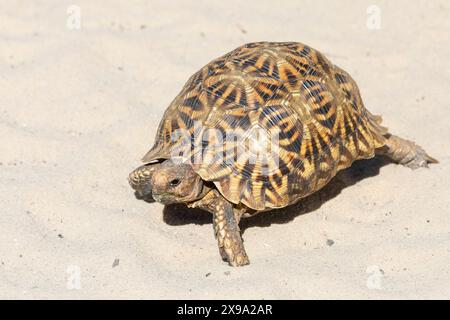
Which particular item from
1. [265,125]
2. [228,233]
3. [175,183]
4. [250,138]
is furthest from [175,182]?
[265,125]

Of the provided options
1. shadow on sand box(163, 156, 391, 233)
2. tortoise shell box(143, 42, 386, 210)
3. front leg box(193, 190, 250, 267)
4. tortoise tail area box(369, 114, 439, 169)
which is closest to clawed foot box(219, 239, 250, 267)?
front leg box(193, 190, 250, 267)

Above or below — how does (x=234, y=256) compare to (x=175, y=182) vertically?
below

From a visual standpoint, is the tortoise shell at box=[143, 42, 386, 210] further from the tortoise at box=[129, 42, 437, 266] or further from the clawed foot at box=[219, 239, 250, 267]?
the clawed foot at box=[219, 239, 250, 267]

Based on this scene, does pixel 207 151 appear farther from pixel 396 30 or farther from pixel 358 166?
pixel 396 30

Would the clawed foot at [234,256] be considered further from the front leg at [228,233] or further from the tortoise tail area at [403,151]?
the tortoise tail area at [403,151]

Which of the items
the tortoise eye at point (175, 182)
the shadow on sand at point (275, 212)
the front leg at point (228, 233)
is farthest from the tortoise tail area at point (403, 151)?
the tortoise eye at point (175, 182)

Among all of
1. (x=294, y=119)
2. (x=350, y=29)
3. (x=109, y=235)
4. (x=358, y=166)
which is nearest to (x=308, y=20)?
(x=350, y=29)

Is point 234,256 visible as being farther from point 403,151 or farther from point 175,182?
point 403,151
